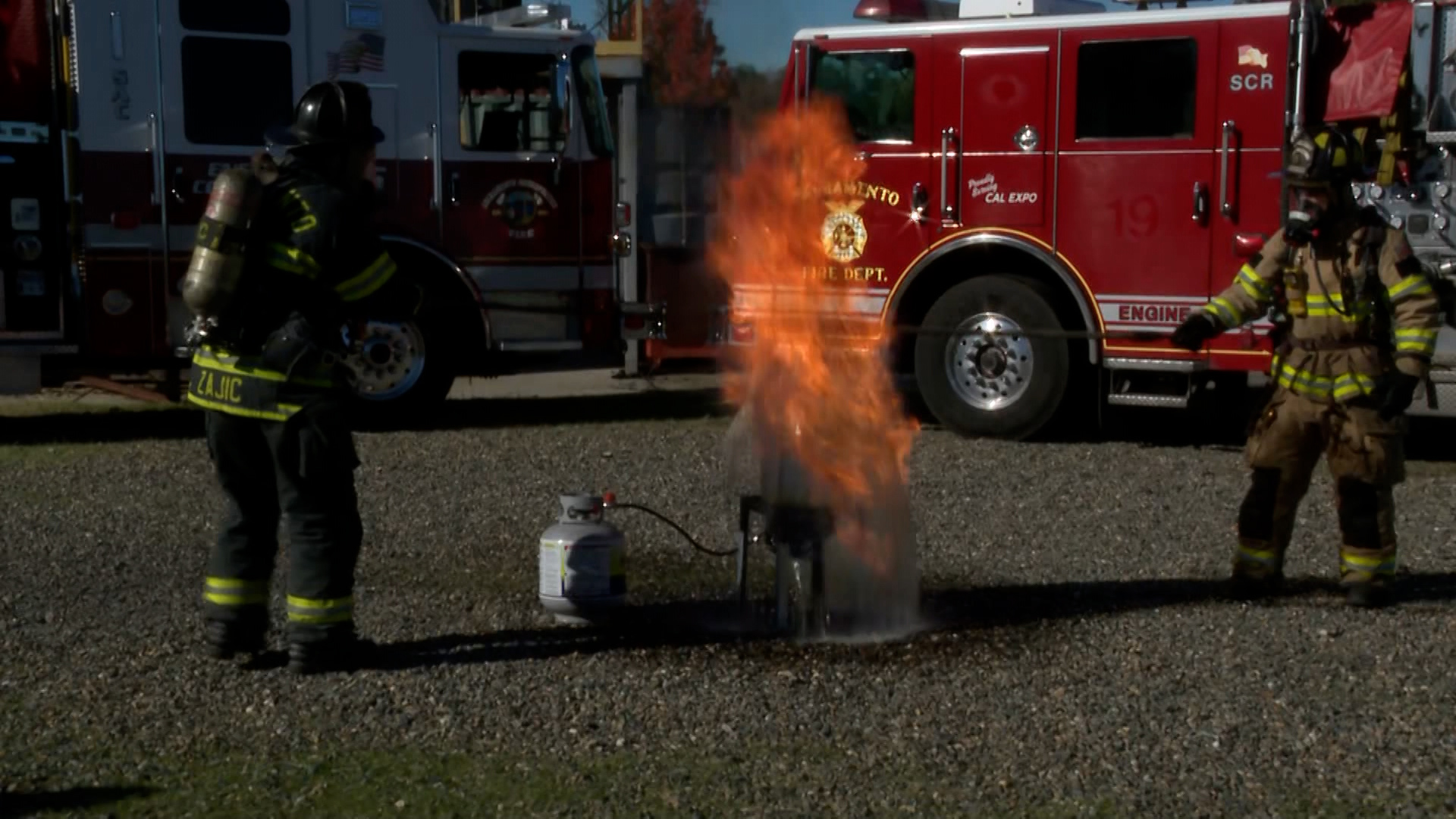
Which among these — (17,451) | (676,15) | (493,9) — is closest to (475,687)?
(676,15)

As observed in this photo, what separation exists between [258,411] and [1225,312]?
3715 mm

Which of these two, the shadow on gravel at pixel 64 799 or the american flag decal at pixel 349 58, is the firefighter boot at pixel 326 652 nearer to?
the shadow on gravel at pixel 64 799

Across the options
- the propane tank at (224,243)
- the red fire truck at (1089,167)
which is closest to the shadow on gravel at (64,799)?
the propane tank at (224,243)

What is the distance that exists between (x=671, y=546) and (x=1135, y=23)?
4.74 metres

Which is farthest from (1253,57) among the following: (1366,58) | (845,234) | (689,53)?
(689,53)

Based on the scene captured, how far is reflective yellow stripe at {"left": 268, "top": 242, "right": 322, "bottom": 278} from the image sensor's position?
5.96 meters

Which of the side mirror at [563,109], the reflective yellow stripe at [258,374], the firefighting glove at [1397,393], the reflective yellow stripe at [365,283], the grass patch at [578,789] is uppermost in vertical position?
the side mirror at [563,109]

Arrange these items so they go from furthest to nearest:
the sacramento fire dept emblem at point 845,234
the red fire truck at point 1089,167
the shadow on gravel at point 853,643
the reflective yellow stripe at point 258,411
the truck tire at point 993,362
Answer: the sacramento fire dept emblem at point 845,234, the truck tire at point 993,362, the red fire truck at point 1089,167, the shadow on gravel at point 853,643, the reflective yellow stripe at point 258,411

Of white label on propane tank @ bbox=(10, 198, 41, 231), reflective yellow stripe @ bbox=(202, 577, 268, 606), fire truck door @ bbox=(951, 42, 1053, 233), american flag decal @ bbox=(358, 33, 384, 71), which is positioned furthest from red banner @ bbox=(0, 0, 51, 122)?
reflective yellow stripe @ bbox=(202, 577, 268, 606)

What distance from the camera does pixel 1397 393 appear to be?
6.87m

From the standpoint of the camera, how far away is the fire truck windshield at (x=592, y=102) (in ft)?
42.3

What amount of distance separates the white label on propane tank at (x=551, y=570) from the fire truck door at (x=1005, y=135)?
565 centimetres

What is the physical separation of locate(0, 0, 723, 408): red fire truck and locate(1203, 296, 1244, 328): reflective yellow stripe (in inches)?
200

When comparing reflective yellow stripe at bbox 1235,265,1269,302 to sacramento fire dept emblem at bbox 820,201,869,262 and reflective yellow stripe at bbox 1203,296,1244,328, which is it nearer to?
reflective yellow stripe at bbox 1203,296,1244,328
